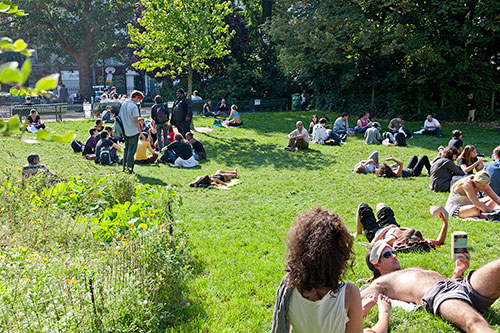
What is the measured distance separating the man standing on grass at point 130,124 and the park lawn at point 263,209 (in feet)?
1.58

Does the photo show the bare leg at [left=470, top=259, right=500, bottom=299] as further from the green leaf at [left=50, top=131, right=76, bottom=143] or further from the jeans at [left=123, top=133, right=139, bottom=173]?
the jeans at [left=123, top=133, right=139, bottom=173]

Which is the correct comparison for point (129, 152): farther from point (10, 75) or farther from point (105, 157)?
point (10, 75)

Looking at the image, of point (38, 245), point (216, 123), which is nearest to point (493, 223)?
point (38, 245)

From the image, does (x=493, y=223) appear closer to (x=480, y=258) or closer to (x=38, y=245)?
(x=480, y=258)

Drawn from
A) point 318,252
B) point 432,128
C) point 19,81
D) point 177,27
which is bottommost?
point 432,128

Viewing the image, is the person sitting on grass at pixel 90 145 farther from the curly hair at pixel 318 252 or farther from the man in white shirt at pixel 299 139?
the curly hair at pixel 318 252

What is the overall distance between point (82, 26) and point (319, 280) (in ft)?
124

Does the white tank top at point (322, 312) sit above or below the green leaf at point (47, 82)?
below

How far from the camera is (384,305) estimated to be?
4.18 metres

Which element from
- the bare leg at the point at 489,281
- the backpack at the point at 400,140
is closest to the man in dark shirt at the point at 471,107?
the backpack at the point at 400,140

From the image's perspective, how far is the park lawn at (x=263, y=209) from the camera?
4.61m

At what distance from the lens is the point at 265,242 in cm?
671

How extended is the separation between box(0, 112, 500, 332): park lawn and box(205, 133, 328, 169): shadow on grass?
0.11ft

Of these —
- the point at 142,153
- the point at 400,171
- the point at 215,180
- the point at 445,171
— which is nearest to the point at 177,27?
the point at 142,153
